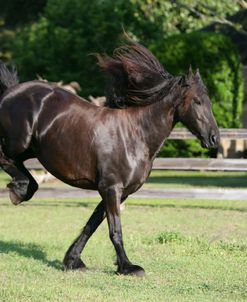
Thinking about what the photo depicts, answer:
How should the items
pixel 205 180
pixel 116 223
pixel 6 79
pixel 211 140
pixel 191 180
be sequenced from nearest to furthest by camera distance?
pixel 116 223 → pixel 211 140 → pixel 6 79 → pixel 205 180 → pixel 191 180

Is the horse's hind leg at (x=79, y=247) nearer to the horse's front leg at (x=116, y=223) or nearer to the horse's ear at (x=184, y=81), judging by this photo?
the horse's front leg at (x=116, y=223)

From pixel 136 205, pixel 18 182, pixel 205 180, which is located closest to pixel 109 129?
pixel 18 182

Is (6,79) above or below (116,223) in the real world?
above

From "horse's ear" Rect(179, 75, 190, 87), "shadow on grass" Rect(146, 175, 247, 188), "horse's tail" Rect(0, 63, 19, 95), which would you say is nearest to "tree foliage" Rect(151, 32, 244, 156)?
"shadow on grass" Rect(146, 175, 247, 188)

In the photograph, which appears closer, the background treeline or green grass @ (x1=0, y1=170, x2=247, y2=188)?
green grass @ (x1=0, y1=170, x2=247, y2=188)

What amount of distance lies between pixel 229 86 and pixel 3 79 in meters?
15.5

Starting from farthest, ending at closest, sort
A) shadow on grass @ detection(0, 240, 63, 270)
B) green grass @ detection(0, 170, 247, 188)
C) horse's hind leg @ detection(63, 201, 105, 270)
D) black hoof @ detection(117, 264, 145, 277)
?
green grass @ detection(0, 170, 247, 188), shadow on grass @ detection(0, 240, 63, 270), horse's hind leg @ detection(63, 201, 105, 270), black hoof @ detection(117, 264, 145, 277)

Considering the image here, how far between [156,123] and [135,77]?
21.2 inches

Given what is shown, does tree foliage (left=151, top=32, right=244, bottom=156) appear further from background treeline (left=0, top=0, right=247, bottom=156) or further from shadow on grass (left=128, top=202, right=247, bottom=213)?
shadow on grass (left=128, top=202, right=247, bottom=213)

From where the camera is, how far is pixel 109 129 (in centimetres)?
861

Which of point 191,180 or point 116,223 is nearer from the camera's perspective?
point 116,223

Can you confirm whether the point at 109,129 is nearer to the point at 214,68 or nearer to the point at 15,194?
the point at 15,194

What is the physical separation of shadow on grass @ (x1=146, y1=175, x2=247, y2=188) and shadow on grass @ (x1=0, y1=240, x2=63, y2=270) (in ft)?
32.4

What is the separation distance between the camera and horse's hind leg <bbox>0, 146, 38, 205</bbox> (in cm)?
891
